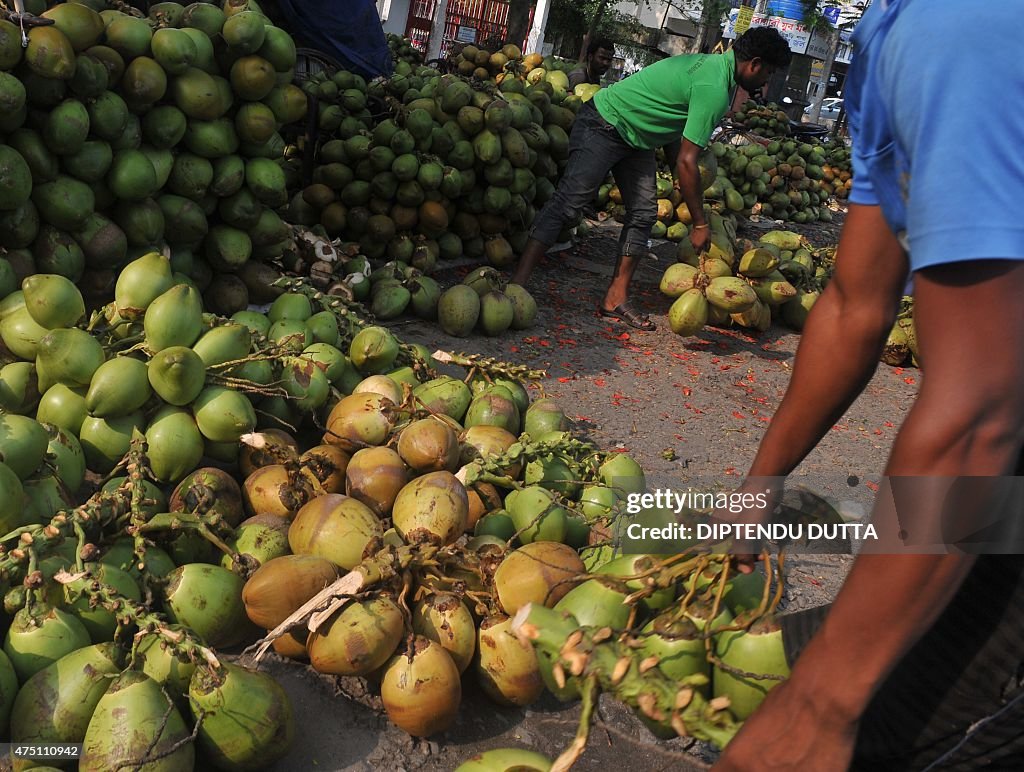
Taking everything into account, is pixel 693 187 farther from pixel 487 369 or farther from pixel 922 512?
pixel 922 512

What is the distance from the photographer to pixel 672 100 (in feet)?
18.0

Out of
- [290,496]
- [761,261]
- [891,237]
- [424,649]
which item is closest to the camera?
[891,237]

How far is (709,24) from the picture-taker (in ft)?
78.5

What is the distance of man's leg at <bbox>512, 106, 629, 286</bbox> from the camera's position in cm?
581

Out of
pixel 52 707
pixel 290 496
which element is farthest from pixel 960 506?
pixel 290 496

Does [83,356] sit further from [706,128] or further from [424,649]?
[706,128]

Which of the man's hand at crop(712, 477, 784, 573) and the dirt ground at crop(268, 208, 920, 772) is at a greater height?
the man's hand at crop(712, 477, 784, 573)

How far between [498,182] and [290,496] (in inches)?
162

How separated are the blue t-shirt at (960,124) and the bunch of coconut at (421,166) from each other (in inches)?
190

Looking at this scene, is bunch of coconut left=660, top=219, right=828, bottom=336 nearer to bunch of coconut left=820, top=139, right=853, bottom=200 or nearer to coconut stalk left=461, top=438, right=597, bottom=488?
coconut stalk left=461, top=438, right=597, bottom=488

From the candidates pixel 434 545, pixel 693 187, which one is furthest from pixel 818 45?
pixel 434 545

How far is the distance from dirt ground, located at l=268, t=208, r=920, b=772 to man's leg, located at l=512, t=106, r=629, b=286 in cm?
41

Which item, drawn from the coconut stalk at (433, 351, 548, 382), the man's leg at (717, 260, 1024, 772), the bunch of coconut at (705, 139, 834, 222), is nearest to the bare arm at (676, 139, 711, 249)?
the coconut stalk at (433, 351, 548, 382)

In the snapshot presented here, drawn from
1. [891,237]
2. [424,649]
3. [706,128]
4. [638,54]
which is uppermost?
[638,54]
